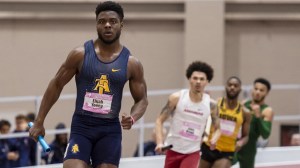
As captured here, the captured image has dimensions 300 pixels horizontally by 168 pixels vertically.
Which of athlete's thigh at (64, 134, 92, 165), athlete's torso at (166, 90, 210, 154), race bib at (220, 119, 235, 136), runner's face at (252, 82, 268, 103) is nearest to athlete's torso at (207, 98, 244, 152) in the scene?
race bib at (220, 119, 235, 136)

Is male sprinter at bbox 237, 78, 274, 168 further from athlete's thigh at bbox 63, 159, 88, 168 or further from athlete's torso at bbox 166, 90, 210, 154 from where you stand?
athlete's thigh at bbox 63, 159, 88, 168

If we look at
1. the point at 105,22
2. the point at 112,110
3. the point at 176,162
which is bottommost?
the point at 176,162

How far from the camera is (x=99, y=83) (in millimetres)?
8102

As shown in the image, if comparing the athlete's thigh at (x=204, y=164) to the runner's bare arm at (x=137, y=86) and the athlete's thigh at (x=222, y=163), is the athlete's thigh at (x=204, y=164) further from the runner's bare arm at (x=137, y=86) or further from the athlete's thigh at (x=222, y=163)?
the runner's bare arm at (x=137, y=86)

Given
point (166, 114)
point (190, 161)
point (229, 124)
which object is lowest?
point (190, 161)

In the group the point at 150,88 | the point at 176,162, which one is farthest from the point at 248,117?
the point at 150,88

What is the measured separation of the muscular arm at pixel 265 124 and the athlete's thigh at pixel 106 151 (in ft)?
15.8

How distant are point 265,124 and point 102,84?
16.5 ft

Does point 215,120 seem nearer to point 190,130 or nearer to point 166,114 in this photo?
point 190,130

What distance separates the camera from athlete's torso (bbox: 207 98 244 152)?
12.0 m

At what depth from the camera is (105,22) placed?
26.7 feet

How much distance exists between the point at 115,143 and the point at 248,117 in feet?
14.0

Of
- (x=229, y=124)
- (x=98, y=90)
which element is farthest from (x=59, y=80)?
(x=229, y=124)

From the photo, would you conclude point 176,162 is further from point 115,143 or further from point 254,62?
point 254,62
